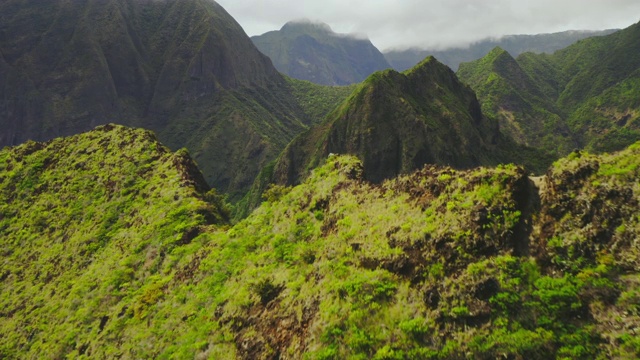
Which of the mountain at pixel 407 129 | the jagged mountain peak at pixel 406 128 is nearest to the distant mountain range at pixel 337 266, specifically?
the mountain at pixel 407 129

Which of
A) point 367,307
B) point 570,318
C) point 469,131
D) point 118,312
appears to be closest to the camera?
point 570,318

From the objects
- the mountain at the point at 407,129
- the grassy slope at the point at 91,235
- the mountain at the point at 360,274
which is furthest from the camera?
the mountain at the point at 407,129

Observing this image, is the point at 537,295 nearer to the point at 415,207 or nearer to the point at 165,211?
the point at 415,207


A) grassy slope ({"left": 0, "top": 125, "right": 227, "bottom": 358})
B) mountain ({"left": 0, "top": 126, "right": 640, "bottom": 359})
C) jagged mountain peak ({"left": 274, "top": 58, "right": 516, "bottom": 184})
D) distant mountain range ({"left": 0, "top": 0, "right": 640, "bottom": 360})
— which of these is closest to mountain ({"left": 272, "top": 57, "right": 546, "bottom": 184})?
jagged mountain peak ({"left": 274, "top": 58, "right": 516, "bottom": 184})

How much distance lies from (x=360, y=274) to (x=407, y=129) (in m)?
143

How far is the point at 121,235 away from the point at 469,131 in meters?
154

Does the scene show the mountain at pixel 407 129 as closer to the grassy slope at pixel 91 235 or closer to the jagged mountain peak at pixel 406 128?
the jagged mountain peak at pixel 406 128

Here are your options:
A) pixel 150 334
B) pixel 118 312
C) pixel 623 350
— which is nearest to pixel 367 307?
pixel 623 350

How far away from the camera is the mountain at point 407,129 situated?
152 metres

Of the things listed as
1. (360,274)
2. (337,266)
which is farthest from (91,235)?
(360,274)

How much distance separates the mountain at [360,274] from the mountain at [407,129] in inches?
4943

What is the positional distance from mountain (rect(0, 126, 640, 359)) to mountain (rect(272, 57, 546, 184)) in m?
126

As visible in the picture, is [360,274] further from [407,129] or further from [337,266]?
[407,129]

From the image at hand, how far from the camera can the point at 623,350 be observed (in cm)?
1178
